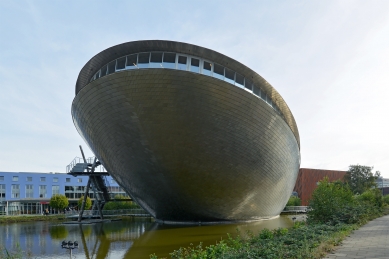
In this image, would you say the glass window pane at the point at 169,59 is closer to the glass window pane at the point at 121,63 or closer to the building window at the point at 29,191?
the glass window pane at the point at 121,63

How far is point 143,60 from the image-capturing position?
17.3 meters

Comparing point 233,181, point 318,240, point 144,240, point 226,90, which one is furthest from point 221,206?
point 318,240

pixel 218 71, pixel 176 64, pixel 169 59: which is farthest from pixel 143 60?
pixel 218 71

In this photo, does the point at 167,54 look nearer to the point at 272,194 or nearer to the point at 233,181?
the point at 233,181

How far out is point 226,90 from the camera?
55.7ft

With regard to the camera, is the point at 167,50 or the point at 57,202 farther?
the point at 57,202

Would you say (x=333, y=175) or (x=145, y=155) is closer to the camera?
(x=145, y=155)

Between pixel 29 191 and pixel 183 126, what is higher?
pixel 183 126

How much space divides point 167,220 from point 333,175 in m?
51.8

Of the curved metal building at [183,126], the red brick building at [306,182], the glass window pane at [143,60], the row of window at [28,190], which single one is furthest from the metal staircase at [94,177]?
the red brick building at [306,182]

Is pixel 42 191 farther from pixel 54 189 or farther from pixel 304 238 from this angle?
pixel 304 238

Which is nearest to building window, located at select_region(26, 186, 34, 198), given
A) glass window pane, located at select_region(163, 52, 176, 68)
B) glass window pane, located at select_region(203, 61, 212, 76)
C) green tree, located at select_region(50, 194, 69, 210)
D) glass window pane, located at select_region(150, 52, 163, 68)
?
green tree, located at select_region(50, 194, 69, 210)

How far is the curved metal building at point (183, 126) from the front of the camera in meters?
16.7

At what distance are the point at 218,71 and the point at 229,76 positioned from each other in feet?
2.54
